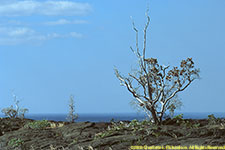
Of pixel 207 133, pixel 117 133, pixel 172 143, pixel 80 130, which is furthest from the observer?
pixel 80 130

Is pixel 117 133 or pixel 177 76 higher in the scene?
pixel 177 76

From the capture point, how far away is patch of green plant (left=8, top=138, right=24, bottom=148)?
37.2 feet

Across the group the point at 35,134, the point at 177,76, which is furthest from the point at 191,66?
the point at 35,134

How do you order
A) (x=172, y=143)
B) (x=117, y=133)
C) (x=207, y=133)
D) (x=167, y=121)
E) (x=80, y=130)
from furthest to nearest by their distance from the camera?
(x=167, y=121) < (x=80, y=130) < (x=117, y=133) < (x=207, y=133) < (x=172, y=143)

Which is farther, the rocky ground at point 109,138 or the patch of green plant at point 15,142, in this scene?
the patch of green plant at point 15,142

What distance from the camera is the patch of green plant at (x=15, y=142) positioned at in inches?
447

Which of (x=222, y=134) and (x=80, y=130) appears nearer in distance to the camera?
(x=222, y=134)

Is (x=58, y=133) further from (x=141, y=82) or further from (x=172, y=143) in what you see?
(x=172, y=143)

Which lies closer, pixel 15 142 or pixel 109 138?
pixel 109 138

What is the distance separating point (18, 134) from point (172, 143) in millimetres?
6394

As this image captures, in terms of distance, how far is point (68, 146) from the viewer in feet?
32.9

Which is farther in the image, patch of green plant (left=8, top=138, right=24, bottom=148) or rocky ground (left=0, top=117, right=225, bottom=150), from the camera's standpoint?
patch of green plant (left=8, top=138, right=24, bottom=148)

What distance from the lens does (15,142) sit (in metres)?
11.6

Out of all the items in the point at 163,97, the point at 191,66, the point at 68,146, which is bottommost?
the point at 68,146
